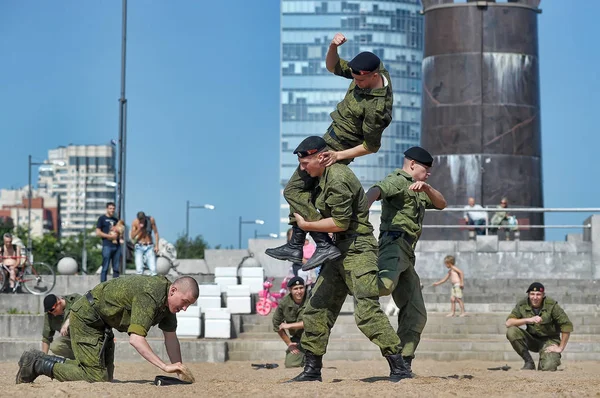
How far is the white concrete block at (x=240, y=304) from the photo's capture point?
848 inches

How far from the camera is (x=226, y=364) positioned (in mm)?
18406

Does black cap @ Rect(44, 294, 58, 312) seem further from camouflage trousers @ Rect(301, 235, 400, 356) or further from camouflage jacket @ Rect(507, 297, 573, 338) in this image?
camouflage jacket @ Rect(507, 297, 573, 338)

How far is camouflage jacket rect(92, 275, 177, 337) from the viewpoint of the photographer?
34.8 feet

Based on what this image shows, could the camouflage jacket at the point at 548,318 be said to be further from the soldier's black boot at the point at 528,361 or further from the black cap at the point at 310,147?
the black cap at the point at 310,147

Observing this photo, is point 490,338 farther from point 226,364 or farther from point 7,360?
point 7,360

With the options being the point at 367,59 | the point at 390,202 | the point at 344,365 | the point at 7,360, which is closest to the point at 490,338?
the point at 344,365

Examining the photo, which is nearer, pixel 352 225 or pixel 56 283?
pixel 352 225

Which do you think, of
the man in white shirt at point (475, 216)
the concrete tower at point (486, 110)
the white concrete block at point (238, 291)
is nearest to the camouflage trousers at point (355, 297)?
the white concrete block at point (238, 291)

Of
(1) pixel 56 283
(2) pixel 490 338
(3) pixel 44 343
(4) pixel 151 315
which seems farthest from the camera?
(1) pixel 56 283

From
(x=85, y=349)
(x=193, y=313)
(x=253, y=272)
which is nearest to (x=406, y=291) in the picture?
(x=85, y=349)

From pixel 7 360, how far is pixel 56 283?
7.25 metres

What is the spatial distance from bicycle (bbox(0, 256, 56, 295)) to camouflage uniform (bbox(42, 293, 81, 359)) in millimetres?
9189

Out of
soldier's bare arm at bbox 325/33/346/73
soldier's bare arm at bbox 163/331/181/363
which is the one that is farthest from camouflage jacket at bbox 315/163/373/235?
soldier's bare arm at bbox 163/331/181/363

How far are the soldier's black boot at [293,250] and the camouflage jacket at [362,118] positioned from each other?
2.44ft
